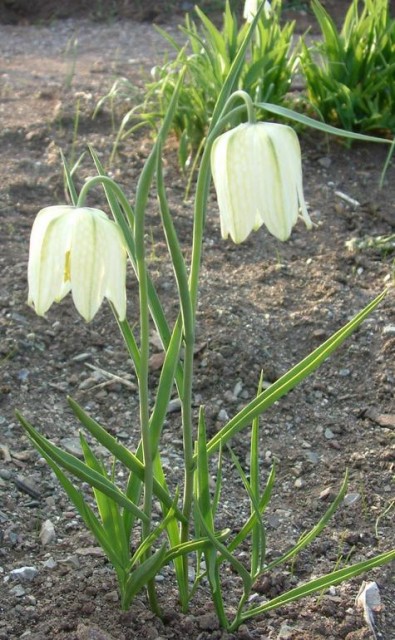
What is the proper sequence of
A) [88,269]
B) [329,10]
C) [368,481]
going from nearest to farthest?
[88,269] → [368,481] → [329,10]

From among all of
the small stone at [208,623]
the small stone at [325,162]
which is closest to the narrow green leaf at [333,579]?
the small stone at [208,623]

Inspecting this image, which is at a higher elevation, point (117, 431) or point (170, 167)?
point (170, 167)

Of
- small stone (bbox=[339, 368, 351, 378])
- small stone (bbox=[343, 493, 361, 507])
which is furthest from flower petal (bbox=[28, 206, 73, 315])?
small stone (bbox=[339, 368, 351, 378])

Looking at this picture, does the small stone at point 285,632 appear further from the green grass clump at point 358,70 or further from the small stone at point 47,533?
the green grass clump at point 358,70

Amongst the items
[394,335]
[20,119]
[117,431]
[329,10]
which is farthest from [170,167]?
[329,10]

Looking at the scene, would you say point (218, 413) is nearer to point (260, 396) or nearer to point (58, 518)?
point (58, 518)

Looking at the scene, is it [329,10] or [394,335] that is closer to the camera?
[394,335]

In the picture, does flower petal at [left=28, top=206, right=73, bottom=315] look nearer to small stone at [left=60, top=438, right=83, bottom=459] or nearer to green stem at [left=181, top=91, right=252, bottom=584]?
green stem at [left=181, top=91, right=252, bottom=584]
